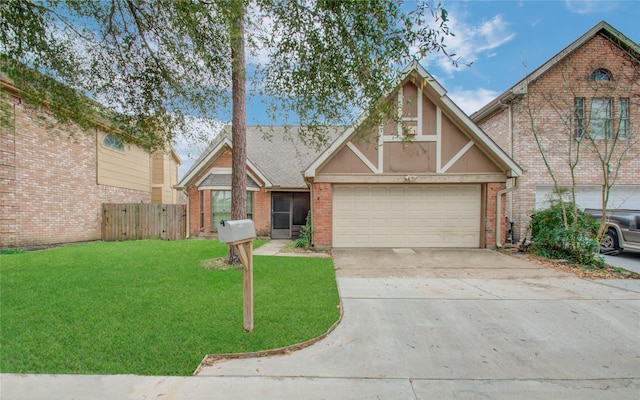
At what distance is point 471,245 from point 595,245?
3.16 meters

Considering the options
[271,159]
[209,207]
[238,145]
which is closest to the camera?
[238,145]

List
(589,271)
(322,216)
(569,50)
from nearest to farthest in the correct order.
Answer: (589,271) → (322,216) → (569,50)

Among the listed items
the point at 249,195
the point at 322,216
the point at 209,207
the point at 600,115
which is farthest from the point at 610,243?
the point at 209,207

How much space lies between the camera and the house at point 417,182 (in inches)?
380

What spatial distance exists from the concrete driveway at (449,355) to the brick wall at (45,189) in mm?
9508

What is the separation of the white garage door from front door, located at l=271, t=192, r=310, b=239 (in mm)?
4137

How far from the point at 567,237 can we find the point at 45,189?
17583mm

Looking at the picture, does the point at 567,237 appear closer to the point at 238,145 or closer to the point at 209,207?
the point at 238,145

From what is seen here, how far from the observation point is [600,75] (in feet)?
38.3

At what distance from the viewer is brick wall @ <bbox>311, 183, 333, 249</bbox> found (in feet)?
32.9

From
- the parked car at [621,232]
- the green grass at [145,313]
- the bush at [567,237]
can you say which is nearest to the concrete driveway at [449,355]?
the green grass at [145,313]

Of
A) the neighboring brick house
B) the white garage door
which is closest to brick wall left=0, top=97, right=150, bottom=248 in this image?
the white garage door

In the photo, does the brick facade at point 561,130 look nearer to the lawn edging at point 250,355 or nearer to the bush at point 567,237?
the bush at point 567,237

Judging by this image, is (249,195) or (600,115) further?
(249,195)
